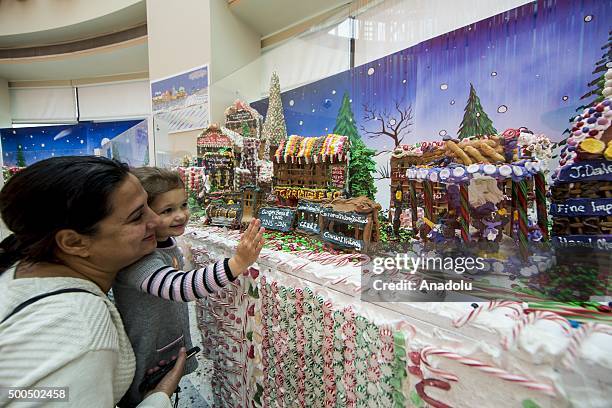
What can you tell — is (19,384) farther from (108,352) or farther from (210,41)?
(210,41)

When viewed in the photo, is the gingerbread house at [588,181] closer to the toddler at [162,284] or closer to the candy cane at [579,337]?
the candy cane at [579,337]

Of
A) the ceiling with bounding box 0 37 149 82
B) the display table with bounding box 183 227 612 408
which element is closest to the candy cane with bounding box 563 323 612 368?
the display table with bounding box 183 227 612 408

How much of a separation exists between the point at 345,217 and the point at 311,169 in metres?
0.52

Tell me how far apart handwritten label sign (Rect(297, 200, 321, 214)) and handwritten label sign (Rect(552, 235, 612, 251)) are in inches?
32.5

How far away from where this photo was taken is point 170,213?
1.21 meters

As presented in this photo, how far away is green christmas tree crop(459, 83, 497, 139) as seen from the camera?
5.20ft

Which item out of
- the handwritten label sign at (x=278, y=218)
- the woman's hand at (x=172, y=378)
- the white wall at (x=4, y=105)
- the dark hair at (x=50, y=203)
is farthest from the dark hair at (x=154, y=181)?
the white wall at (x=4, y=105)

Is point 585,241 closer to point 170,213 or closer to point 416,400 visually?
point 416,400

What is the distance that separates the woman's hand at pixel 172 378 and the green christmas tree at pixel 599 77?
1940 mm

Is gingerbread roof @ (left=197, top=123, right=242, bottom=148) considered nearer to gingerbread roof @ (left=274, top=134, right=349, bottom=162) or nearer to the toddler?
gingerbread roof @ (left=274, top=134, right=349, bottom=162)

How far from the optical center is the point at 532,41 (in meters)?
1.41

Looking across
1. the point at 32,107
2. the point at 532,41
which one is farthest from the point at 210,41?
the point at 32,107

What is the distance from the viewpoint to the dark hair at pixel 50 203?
0.74m

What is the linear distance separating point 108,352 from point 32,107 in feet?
29.4
